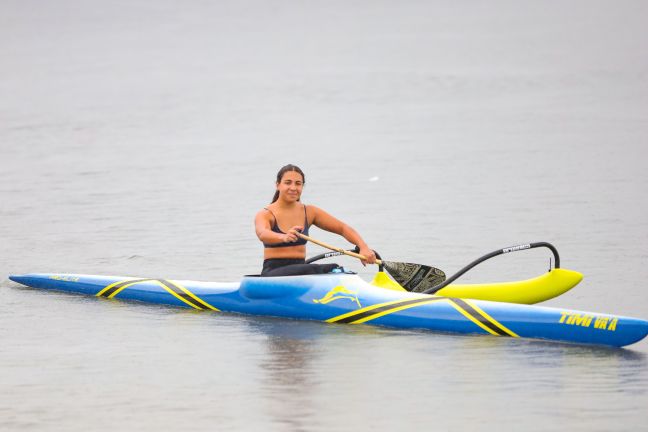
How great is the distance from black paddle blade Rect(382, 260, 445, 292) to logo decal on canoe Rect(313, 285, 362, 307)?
971 mm

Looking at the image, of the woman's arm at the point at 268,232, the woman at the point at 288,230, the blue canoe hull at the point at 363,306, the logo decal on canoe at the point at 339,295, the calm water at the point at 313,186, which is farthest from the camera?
the woman at the point at 288,230

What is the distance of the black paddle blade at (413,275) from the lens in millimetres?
14438

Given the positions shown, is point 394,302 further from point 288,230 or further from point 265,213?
point 265,213

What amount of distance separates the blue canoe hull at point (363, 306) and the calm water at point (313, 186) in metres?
0.17

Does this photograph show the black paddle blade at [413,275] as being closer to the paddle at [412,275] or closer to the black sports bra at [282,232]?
the paddle at [412,275]

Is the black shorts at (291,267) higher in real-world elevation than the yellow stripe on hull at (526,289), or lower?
higher

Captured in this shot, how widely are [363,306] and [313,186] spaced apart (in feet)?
42.2

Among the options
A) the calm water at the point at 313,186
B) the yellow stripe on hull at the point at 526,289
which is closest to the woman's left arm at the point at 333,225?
the yellow stripe on hull at the point at 526,289

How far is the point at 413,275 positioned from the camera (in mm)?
14461

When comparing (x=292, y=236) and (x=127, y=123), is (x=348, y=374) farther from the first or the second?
(x=127, y=123)

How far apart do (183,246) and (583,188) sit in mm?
8016

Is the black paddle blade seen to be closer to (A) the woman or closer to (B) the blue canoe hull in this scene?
(A) the woman

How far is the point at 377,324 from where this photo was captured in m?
13.3

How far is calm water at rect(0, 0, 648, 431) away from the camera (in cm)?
1070
